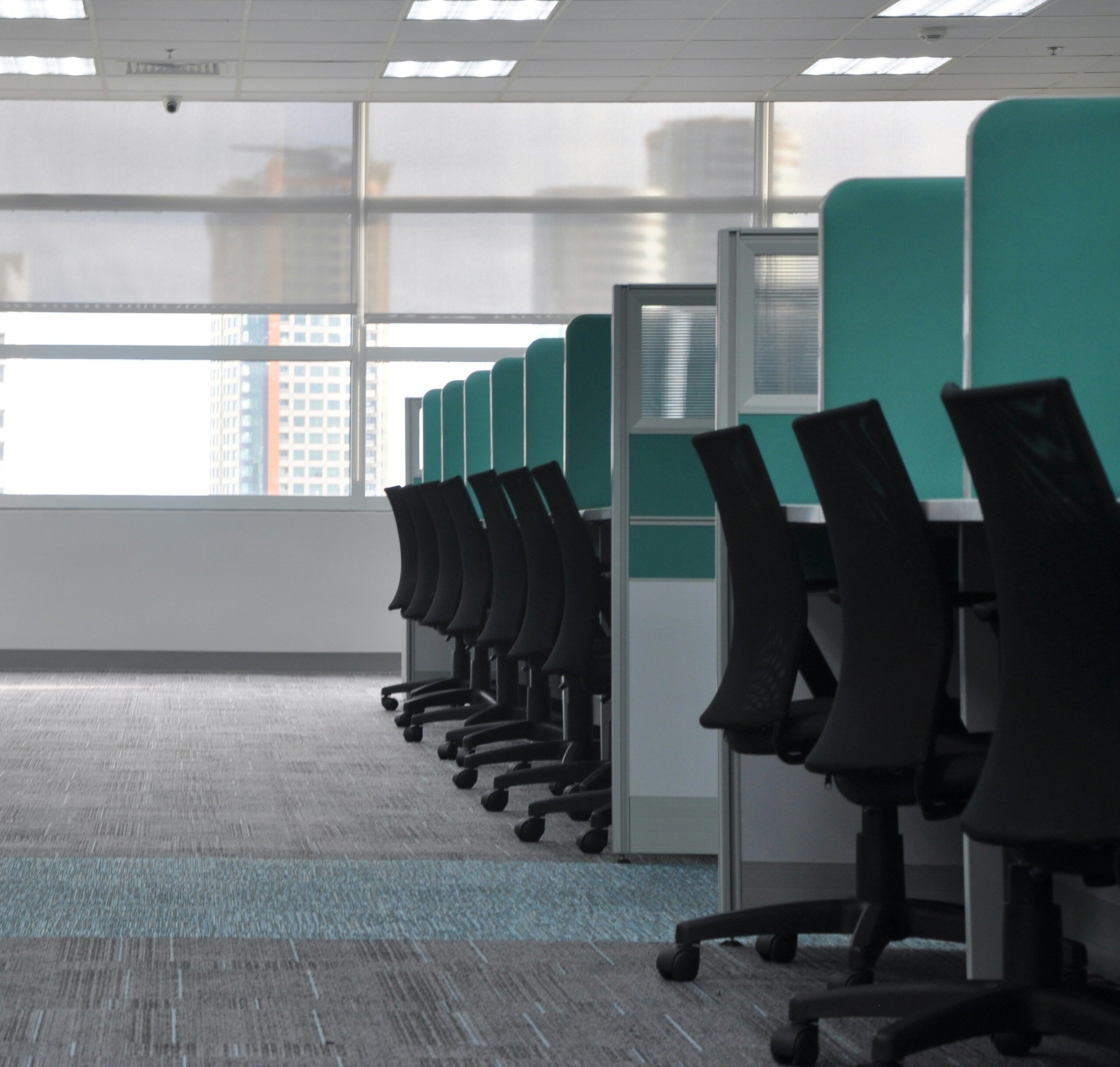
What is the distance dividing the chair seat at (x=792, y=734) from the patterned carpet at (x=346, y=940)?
0.36 metres

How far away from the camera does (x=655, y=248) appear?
24.9ft

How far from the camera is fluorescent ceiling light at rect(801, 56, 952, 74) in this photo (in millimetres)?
6820

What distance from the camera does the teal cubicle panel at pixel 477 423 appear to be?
5.46 m

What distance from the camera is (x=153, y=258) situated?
7.33 meters

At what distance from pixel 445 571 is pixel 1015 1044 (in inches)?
125

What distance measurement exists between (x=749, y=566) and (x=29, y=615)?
5.90 meters

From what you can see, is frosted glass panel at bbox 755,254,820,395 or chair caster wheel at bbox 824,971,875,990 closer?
chair caster wheel at bbox 824,971,875,990

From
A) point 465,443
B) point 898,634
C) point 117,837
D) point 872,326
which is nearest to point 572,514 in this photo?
point 872,326

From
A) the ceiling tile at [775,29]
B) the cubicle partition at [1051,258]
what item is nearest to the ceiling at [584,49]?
the ceiling tile at [775,29]

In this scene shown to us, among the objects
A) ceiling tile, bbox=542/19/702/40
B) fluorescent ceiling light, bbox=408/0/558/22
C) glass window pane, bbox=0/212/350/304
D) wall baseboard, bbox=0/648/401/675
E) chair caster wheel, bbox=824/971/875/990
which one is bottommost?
wall baseboard, bbox=0/648/401/675

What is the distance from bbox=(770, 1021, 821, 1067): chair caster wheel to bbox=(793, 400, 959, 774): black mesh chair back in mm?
322

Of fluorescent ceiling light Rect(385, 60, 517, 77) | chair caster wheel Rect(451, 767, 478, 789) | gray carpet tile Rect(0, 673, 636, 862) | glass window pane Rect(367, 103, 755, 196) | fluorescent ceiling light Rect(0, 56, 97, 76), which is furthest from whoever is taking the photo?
glass window pane Rect(367, 103, 755, 196)

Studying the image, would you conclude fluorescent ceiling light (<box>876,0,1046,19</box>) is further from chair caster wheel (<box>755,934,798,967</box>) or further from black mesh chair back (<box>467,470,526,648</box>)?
chair caster wheel (<box>755,934,798,967</box>)

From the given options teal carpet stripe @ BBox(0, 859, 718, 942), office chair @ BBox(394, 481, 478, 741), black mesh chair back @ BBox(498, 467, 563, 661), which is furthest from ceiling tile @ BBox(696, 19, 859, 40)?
teal carpet stripe @ BBox(0, 859, 718, 942)
